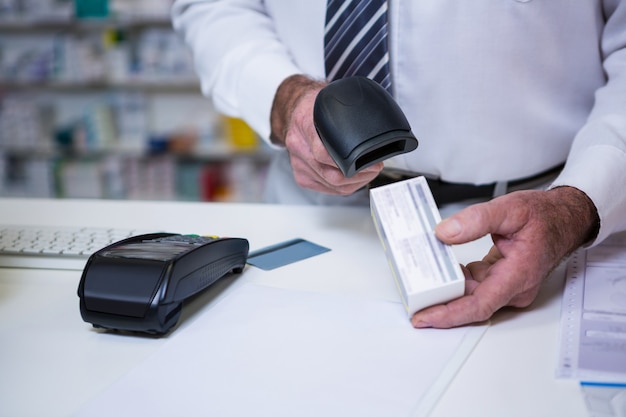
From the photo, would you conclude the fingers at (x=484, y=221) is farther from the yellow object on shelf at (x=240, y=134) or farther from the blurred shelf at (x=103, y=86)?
the blurred shelf at (x=103, y=86)

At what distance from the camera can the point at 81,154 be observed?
152 inches

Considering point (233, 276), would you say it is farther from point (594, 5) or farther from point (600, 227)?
point (594, 5)

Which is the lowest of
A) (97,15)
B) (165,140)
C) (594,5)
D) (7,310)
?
(165,140)

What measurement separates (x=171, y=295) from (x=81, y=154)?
3408 mm

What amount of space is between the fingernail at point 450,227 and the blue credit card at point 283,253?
0.28 metres

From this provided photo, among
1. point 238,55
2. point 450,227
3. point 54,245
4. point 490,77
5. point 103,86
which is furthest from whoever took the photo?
point 103,86

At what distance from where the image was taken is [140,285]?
695 millimetres

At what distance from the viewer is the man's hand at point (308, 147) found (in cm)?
84

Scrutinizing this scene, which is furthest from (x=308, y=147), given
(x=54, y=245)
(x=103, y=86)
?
(x=103, y=86)

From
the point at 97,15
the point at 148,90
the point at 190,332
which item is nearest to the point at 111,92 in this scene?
the point at 148,90

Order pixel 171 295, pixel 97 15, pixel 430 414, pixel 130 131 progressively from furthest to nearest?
pixel 130 131, pixel 97 15, pixel 171 295, pixel 430 414

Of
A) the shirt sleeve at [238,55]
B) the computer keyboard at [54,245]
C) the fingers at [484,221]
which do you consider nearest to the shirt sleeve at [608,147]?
the fingers at [484,221]

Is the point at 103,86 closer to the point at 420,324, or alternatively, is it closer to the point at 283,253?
the point at 283,253

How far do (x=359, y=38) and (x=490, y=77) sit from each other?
0.21 metres
